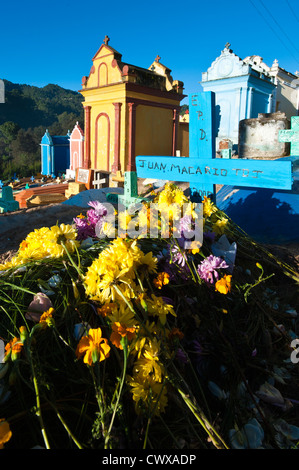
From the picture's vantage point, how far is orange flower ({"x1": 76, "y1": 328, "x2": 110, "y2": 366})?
1021 mm

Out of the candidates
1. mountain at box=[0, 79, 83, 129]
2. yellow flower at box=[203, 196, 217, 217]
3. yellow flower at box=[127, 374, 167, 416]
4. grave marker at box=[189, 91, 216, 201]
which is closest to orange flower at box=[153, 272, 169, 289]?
yellow flower at box=[127, 374, 167, 416]

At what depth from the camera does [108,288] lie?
1.25 metres

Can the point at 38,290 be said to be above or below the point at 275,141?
below

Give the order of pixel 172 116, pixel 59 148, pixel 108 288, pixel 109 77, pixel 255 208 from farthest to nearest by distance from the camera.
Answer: pixel 59 148 < pixel 172 116 < pixel 109 77 < pixel 255 208 < pixel 108 288

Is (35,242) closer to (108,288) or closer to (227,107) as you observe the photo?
(108,288)

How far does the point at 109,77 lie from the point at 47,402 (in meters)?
13.8

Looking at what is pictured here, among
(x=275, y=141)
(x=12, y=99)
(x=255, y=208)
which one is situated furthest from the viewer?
(x=12, y=99)

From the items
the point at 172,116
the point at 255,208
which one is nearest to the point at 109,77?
the point at 172,116

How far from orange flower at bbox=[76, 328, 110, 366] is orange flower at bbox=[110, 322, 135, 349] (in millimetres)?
54

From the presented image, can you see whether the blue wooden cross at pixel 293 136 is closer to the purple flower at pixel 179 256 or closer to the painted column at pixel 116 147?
the purple flower at pixel 179 256

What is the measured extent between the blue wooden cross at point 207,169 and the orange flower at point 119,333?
210cm

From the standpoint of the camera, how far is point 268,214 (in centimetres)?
361

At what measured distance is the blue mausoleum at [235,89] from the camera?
51.6ft

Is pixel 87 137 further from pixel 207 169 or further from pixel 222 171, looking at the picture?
pixel 222 171
